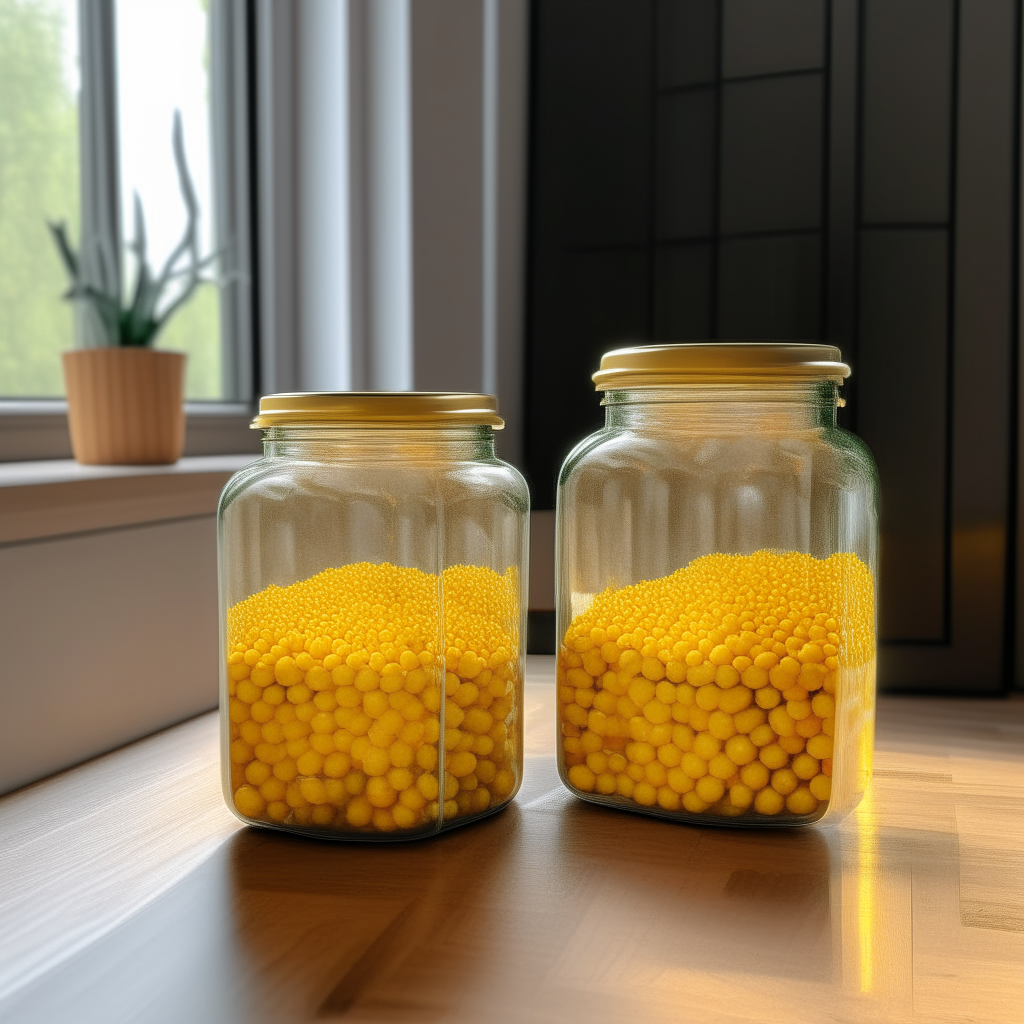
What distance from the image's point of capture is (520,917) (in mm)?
532

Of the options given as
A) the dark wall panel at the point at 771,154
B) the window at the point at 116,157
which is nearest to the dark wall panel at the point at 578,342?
the dark wall panel at the point at 771,154

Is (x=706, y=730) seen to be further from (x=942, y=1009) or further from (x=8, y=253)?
(x=8, y=253)

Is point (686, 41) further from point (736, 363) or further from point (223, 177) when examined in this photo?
point (736, 363)

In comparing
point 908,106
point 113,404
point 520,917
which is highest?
point 908,106

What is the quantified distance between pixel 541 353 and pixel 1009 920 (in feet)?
3.19

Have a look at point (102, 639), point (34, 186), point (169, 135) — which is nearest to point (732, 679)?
point (102, 639)

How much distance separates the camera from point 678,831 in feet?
2.10

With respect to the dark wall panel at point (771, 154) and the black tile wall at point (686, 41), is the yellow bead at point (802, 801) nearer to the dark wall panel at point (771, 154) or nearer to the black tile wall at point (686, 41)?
the dark wall panel at point (771, 154)

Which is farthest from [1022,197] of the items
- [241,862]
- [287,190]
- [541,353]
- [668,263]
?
[241,862]

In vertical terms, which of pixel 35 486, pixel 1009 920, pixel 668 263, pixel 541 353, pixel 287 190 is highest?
pixel 287 190

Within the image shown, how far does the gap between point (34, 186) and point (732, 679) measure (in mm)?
934

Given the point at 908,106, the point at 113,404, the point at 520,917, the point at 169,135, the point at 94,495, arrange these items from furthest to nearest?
the point at 169,135
the point at 908,106
the point at 113,404
the point at 94,495
the point at 520,917

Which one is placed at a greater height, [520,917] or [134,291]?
[134,291]

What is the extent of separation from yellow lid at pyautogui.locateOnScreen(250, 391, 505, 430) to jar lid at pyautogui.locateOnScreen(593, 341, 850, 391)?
11cm
